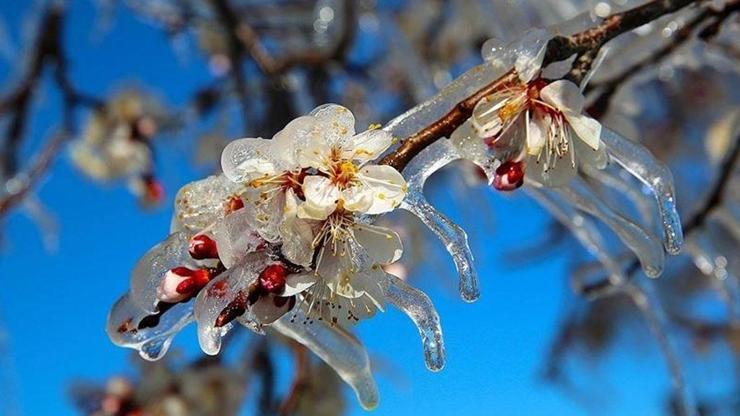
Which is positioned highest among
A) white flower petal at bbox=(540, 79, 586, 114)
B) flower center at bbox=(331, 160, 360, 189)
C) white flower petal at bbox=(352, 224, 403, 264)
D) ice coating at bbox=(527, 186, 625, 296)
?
flower center at bbox=(331, 160, 360, 189)

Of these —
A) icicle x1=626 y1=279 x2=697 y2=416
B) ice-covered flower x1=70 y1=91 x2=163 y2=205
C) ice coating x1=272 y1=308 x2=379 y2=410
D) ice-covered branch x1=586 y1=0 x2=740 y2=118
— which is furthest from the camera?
ice-covered flower x1=70 y1=91 x2=163 y2=205

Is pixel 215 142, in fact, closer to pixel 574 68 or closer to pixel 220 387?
pixel 220 387

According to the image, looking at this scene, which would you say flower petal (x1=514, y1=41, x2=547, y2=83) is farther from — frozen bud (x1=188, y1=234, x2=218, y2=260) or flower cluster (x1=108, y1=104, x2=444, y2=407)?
frozen bud (x1=188, y1=234, x2=218, y2=260)

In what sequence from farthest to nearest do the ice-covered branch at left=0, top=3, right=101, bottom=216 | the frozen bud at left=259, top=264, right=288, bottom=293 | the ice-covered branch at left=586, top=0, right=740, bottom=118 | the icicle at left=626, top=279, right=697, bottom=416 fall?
the ice-covered branch at left=0, top=3, right=101, bottom=216 → the icicle at left=626, top=279, right=697, bottom=416 → the ice-covered branch at left=586, top=0, right=740, bottom=118 → the frozen bud at left=259, top=264, right=288, bottom=293

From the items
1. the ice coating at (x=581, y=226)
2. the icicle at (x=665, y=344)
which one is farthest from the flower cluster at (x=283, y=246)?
the icicle at (x=665, y=344)

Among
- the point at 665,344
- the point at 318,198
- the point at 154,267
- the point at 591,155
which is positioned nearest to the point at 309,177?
the point at 318,198

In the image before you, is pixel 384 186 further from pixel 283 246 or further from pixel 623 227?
pixel 623 227

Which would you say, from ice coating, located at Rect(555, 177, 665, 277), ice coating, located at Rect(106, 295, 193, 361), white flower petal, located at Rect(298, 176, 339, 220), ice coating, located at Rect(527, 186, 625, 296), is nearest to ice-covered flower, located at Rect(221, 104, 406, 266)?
white flower petal, located at Rect(298, 176, 339, 220)
